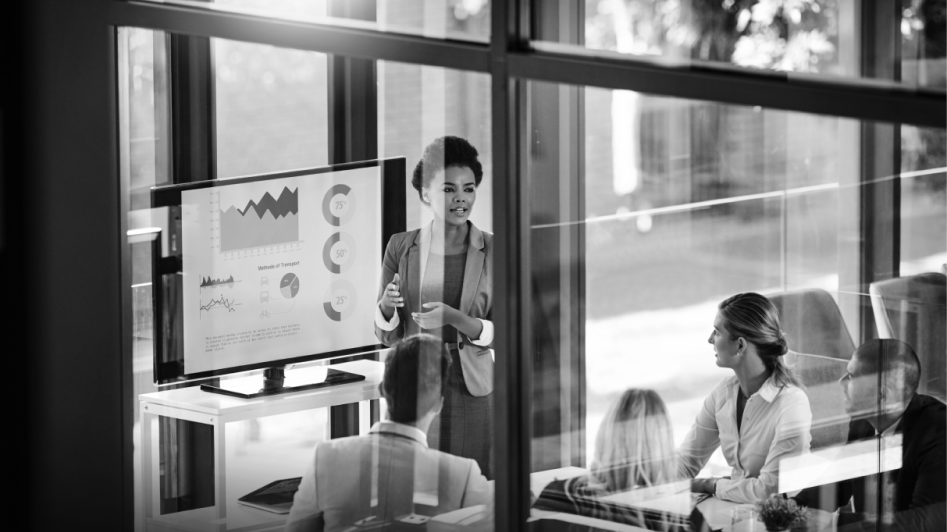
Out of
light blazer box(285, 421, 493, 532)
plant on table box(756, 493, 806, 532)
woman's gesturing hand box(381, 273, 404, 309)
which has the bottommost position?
light blazer box(285, 421, 493, 532)

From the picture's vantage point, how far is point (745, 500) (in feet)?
6.32

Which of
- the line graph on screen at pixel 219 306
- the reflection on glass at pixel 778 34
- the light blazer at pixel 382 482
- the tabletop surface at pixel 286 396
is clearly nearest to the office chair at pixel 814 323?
the reflection on glass at pixel 778 34

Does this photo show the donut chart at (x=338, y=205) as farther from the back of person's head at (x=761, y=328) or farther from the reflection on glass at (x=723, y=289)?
the back of person's head at (x=761, y=328)

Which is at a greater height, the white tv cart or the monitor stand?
the monitor stand

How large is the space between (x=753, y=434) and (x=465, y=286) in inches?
29.7

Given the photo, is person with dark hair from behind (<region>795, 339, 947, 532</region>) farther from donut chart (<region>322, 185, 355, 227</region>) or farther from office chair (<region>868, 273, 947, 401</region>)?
donut chart (<region>322, 185, 355, 227</region>)

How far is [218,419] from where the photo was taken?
2.90 meters

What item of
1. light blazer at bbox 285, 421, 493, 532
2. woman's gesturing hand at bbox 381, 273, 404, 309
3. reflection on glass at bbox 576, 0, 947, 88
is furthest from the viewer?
woman's gesturing hand at bbox 381, 273, 404, 309

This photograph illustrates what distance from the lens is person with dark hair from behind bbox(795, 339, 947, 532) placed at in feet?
5.63

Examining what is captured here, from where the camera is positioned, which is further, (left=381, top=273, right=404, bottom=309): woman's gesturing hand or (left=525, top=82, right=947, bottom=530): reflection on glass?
(left=381, top=273, right=404, bottom=309): woman's gesturing hand

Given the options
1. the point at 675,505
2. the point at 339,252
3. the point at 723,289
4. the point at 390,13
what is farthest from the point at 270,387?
the point at 723,289

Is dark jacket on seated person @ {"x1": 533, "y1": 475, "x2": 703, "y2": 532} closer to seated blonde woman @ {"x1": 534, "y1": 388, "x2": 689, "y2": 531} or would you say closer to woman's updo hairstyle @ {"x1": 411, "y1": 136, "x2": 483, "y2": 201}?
seated blonde woman @ {"x1": 534, "y1": 388, "x2": 689, "y2": 531}

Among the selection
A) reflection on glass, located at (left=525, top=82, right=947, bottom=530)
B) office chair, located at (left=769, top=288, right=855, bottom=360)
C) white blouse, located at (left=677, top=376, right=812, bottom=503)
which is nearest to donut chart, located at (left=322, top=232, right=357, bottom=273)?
reflection on glass, located at (left=525, top=82, right=947, bottom=530)

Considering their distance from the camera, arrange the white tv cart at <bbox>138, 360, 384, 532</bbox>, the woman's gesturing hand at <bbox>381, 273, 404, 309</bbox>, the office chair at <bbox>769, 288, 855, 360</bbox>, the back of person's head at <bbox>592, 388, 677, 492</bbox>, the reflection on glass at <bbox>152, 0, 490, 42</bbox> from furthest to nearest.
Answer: the white tv cart at <bbox>138, 360, 384, 532</bbox> → the woman's gesturing hand at <bbox>381, 273, 404, 309</bbox> → the reflection on glass at <bbox>152, 0, 490, 42</bbox> → the back of person's head at <bbox>592, 388, 677, 492</bbox> → the office chair at <bbox>769, 288, 855, 360</bbox>
